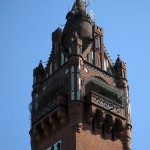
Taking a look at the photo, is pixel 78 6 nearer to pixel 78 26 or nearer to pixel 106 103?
pixel 78 26

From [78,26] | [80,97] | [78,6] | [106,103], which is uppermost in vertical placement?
[78,6]

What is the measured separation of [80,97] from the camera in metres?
48.2

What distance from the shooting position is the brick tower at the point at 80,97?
156 ft

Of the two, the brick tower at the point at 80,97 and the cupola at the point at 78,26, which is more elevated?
the cupola at the point at 78,26

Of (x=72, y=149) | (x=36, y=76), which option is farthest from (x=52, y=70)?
(x=72, y=149)

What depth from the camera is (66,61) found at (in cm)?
5162

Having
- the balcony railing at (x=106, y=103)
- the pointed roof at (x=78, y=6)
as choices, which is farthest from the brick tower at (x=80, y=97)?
the pointed roof at (x=78, y=6)

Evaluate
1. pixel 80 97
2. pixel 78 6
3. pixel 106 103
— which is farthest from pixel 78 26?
pixel 80 97

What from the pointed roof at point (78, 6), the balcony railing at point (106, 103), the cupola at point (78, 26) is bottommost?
the balcony railing at point (106, 103)

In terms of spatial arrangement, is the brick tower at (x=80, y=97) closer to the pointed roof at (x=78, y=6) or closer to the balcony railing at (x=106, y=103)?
the balcony railing at (x=106, y=103)

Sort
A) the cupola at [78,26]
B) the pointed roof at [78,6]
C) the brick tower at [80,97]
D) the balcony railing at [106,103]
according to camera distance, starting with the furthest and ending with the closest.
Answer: the pointed roof at [78,6] < the cupola at [78,26] < the balcony railing at [106,103] < the brick tower at [80,97]

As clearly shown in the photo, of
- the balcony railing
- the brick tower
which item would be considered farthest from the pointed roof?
the balcony railing

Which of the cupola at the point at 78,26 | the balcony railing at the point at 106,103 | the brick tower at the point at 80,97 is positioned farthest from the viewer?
the cupola at the point at 78,26

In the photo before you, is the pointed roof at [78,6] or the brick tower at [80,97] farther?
the pointed roof at [78,6]
